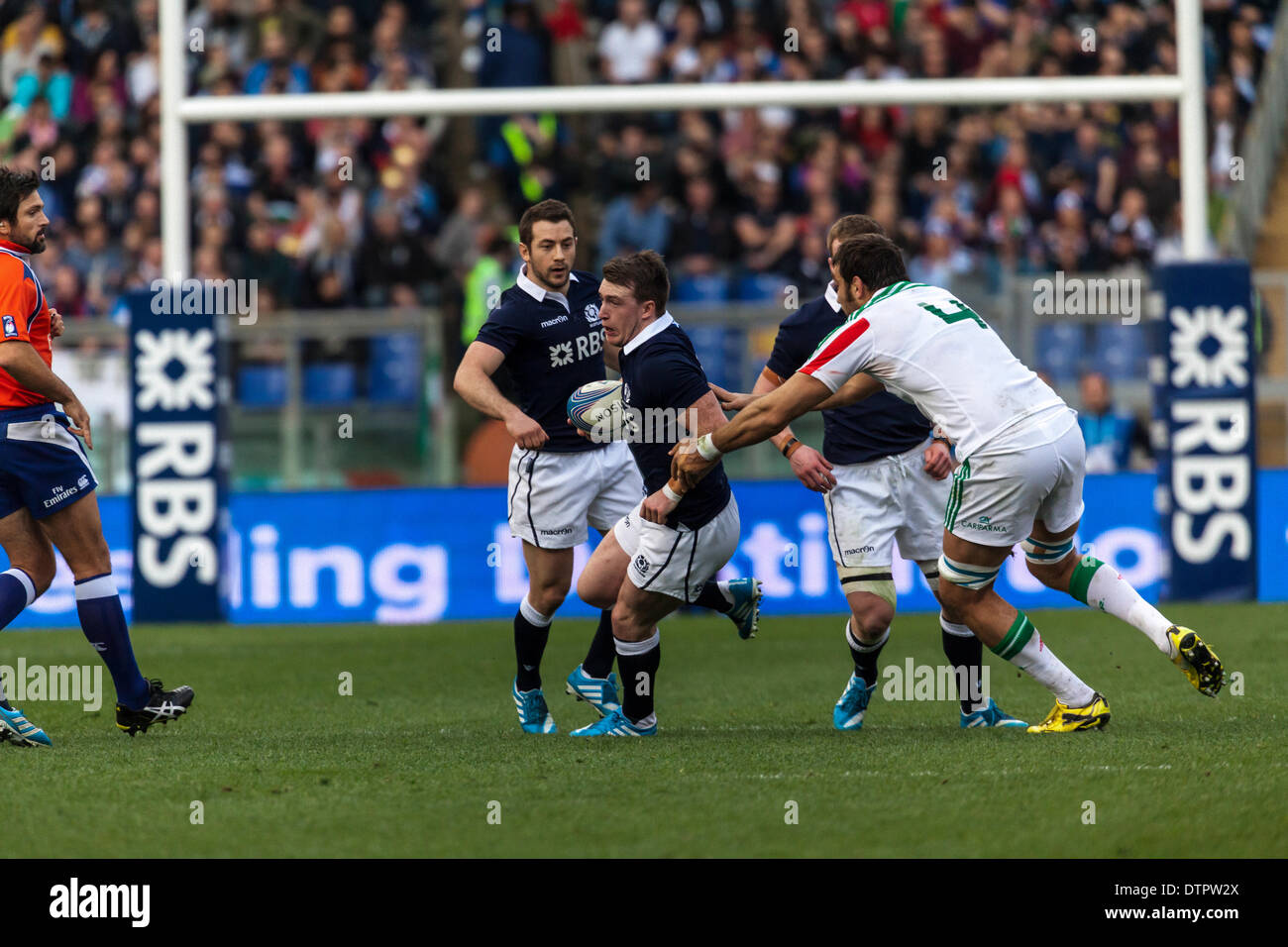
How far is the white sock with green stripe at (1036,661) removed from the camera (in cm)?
643

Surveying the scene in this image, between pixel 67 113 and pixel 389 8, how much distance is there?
3452 millimetres

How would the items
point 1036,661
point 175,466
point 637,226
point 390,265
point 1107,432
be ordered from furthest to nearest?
→ point 637,226 → point 390,265 → point 1107,432 → point 175,466 → point 1036,661

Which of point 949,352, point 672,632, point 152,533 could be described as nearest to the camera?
point 949,352

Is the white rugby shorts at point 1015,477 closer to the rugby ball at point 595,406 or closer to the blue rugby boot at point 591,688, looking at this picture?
the rugby ball at point 595,406

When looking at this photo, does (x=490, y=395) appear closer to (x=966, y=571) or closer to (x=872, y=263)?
(x=872, y=263)

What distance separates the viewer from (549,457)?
7.34 m

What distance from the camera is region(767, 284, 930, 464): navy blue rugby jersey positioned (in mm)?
7383

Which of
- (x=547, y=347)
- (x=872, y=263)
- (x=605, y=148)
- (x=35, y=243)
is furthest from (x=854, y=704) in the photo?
(x=605, y=148)

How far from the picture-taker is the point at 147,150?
17.7m

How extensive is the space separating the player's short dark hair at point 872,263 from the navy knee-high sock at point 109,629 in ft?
9.94

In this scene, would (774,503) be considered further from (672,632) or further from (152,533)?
(152,533)

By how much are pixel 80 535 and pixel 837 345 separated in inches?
116

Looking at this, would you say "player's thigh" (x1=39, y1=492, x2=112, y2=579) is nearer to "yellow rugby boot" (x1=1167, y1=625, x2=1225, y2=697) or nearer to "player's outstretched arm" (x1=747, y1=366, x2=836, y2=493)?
"player's outstretched arm" (x1=747, y1=366, x2=836, y2=493)
